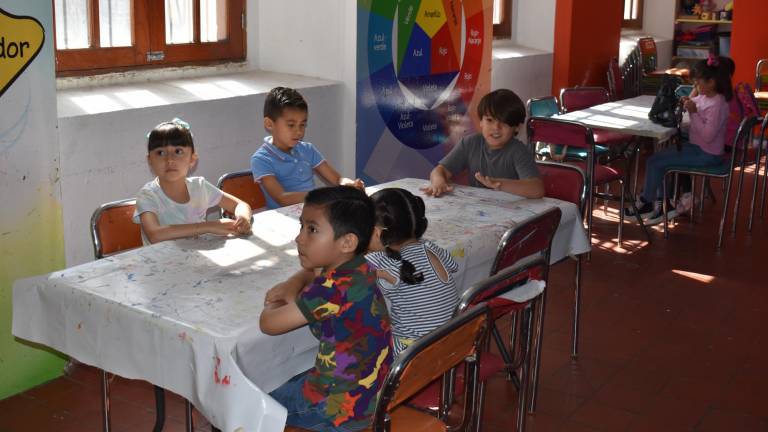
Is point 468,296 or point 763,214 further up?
point 468,296

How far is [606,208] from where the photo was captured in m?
6.80

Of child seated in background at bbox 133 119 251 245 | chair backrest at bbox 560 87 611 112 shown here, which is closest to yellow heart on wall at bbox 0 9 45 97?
child seated in background at bbox 133 119 251 245

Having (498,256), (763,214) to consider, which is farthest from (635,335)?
(763,214)

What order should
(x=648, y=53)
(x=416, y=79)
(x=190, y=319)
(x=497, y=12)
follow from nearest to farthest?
1. (x=190, y=319)
2. (x=416, y=79)
3. (x=497, y=12)
4. (x=648, y=53)

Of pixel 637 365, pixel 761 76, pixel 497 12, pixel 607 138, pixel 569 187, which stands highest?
pixel 497 12

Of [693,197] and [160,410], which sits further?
[693,197]

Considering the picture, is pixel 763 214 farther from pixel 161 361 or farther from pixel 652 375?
pixel 161 361

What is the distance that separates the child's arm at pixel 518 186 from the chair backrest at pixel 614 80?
16.5ft

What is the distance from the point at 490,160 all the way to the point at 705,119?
8.11ft

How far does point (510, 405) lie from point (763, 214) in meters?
4.01

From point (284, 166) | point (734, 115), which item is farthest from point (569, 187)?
point (734, 115)

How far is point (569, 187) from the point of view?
409 cm

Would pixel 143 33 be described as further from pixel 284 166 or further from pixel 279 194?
pixel 279 194

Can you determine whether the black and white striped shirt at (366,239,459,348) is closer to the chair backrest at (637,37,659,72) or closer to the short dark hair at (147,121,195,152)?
the short dark hair at (147,121,195,152)
